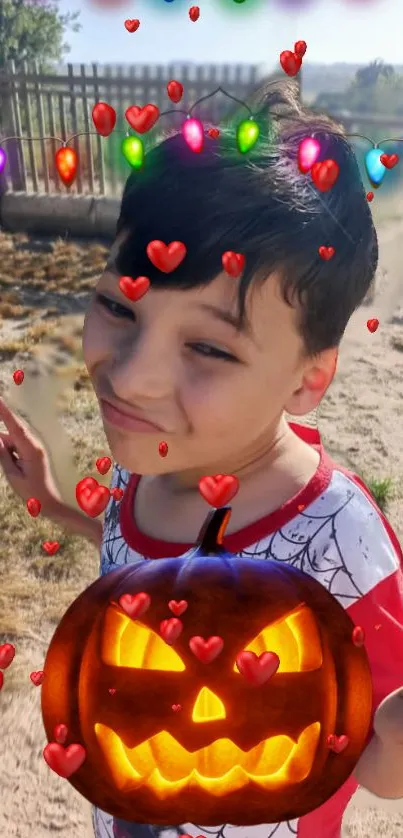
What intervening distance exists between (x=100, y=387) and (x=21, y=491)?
354 mm

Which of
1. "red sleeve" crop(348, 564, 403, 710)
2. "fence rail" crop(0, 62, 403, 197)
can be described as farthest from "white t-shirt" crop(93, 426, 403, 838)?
"fence rail" crop(0, 62, 403, 197)

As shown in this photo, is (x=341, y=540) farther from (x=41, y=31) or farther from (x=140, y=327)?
(x=41, y=31)

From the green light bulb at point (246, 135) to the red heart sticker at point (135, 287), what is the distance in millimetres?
140

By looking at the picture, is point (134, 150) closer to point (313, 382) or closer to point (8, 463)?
point (313, 382)

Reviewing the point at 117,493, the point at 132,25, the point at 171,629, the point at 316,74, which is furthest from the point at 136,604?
the point at 316,74

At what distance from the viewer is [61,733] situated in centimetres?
58

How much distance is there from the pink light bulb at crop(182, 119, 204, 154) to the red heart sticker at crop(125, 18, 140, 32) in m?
0.08

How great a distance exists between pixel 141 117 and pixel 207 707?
50 centimetres

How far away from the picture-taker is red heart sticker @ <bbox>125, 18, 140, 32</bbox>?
619 millimetres

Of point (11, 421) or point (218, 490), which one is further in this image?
point (11, 421)

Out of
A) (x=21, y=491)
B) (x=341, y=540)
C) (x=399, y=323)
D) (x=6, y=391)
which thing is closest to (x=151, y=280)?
(x=341, y=540)

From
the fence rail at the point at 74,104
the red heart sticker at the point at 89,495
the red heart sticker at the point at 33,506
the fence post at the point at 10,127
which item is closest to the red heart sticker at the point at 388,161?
the red heart sticker at the point at 89,495

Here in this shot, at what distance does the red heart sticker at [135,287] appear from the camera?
63 centimetres

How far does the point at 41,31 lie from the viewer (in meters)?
10.4
